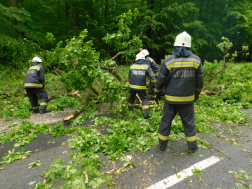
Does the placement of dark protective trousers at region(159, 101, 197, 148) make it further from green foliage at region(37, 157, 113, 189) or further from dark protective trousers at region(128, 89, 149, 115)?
dark protective trousers at region(128, 89, 149, 115)

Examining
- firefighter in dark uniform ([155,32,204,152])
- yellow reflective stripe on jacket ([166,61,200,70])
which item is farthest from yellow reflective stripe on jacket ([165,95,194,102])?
yellow reflective stripe on jacket ([166,61,200,70])

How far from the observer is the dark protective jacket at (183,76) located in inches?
98.6

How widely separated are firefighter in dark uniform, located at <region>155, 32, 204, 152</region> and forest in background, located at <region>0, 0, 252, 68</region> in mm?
7360

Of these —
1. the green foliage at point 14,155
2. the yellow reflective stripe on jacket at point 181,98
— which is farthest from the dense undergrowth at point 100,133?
the yellow reflective stripe on jacket at point 181,98

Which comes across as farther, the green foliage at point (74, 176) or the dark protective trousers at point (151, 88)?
the dark protective trousers at point (151, 88)

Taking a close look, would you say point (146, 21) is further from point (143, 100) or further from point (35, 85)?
point (35, 85)

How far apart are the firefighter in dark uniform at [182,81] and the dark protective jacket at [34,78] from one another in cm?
404

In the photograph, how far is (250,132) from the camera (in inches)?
136

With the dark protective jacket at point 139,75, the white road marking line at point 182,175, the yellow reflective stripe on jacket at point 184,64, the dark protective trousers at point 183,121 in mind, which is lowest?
the white road marking line at point 182,175

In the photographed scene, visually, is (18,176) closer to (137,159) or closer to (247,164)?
(137,159)

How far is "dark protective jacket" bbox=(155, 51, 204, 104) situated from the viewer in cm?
250

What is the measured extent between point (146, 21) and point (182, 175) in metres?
11.4

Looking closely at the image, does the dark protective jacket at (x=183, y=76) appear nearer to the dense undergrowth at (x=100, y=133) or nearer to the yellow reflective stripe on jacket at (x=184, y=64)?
the yellow reflective stripe on jacket at (x=184, y=64)

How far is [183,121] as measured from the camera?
8.80 feet
